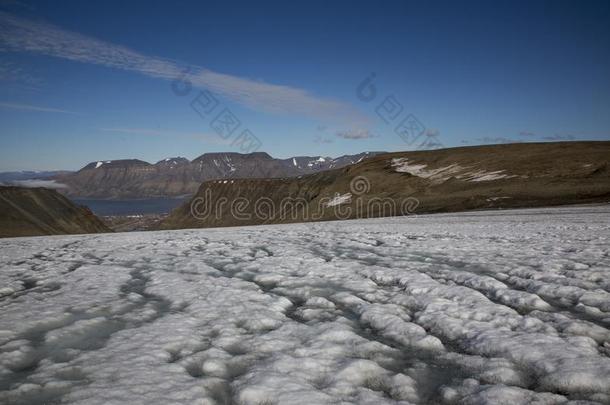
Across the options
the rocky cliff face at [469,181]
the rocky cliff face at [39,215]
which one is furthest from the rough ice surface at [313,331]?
the rocky cliff face at [39,215]

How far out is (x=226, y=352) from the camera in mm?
4191

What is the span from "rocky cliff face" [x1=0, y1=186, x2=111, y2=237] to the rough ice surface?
51.1 m

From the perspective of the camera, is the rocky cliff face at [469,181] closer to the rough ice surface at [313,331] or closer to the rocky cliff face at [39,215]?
the rough ice surface at [313,331]

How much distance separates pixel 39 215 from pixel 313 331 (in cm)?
7100

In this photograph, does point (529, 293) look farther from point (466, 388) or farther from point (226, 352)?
point (226, 352)

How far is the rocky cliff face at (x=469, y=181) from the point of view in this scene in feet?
123

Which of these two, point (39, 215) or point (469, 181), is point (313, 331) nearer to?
point (469, 181)

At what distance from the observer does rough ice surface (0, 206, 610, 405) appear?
10.8 ft

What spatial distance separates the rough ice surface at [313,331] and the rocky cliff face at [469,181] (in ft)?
100

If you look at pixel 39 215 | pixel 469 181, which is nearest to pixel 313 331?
pixel 469 181

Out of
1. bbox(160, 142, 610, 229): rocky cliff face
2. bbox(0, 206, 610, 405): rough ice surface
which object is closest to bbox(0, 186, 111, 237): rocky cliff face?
bbox(160, 142, 610, 229): rocky cliff face

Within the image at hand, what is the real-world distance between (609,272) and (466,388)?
573 centimetres

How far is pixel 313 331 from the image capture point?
15.6ft

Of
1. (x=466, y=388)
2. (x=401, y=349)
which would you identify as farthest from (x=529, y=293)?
(x=466, y=388)
